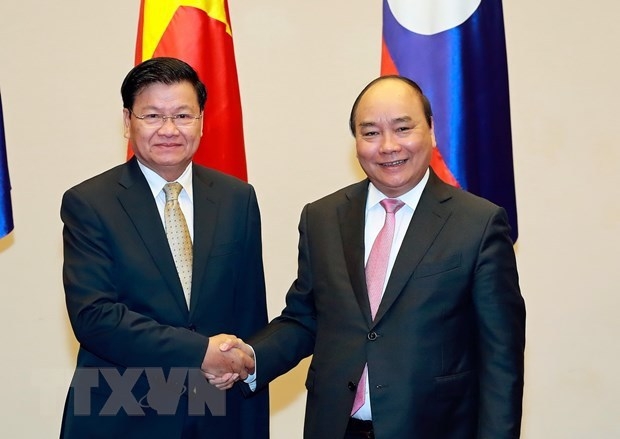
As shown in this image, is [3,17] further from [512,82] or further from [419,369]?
[419,369]

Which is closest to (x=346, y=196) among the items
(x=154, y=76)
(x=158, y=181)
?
(x=158, y=181)

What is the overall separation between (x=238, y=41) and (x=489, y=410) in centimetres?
260

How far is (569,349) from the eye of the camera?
4.45m

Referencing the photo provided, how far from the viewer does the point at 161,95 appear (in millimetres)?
2609

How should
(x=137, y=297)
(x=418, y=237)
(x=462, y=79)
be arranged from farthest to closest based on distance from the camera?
1. (x=462, y=79)
2. (x=137, y=297)
3. (x=418, y=237)

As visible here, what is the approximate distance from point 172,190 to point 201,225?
0.49ft

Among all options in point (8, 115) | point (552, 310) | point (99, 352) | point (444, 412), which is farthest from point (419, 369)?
point (8, 115)

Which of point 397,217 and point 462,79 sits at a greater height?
point 462,79

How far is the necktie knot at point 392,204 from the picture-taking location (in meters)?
2.51

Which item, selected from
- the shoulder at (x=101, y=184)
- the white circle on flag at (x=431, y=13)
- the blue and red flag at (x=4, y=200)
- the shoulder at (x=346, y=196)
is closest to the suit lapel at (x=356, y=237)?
the shoulder at (x=346, y=196)

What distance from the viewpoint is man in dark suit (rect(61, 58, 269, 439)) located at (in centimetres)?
249

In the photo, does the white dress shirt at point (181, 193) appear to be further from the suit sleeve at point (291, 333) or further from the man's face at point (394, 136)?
the man's face at point (394, 136)

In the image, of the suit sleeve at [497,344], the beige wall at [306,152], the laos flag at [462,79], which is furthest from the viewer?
the beige wall at [306,152]

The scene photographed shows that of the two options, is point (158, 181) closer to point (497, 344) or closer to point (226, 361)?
point (226, 361)
